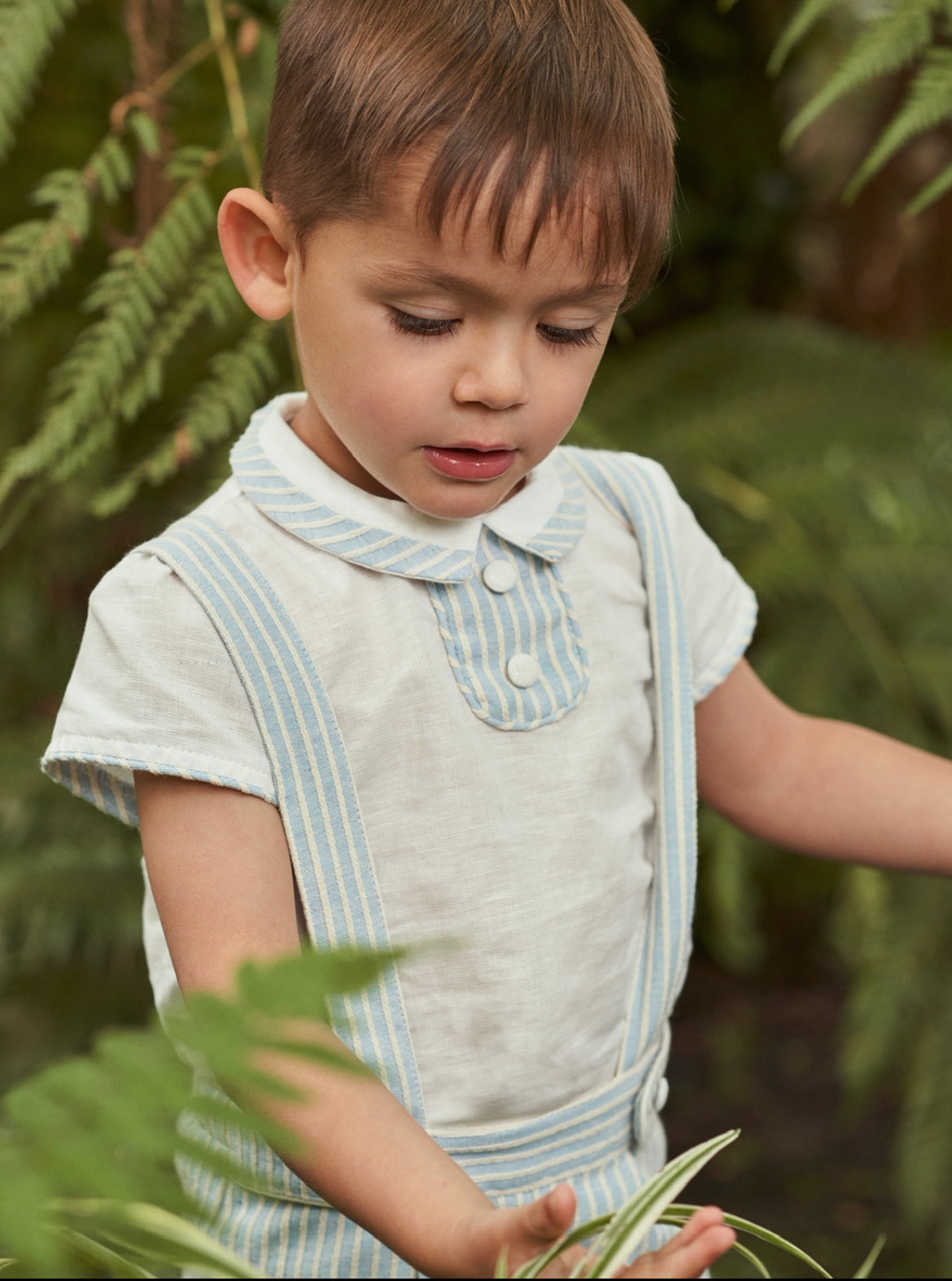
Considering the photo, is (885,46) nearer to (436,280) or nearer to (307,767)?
(436,280)

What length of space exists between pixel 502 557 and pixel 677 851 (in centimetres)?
20

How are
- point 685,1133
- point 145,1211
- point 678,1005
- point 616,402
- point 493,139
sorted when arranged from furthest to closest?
point 678,1005 → point 685,1133 → point 616,402 → point 493,139 → point 145,1211

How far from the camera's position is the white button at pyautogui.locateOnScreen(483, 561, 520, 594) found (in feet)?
2.62

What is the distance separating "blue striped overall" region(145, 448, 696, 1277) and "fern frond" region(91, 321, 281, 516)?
33cm

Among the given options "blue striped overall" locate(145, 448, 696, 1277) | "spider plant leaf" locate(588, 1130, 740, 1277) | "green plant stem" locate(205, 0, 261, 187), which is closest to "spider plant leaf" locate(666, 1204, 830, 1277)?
"spider plant leaf" locate(588, 1130, 740, 1277)

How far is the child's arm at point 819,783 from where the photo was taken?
885 mm

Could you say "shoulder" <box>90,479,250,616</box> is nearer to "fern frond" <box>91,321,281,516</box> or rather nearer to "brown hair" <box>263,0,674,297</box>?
"brown hair" <box>263,0,674,297</box>

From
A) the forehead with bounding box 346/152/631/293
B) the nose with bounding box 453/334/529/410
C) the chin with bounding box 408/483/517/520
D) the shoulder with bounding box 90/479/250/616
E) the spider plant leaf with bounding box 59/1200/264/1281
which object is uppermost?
the forehead with bounding box 346/152/631/293

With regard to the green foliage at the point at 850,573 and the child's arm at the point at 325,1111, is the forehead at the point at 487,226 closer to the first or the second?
the child's arm at the point at 325,1111

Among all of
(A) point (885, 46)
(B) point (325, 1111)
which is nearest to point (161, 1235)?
(B) point (325, 1111)

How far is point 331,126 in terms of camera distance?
704mm

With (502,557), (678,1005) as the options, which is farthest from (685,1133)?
(502,557)

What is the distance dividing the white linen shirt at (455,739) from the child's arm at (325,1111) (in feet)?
0.09

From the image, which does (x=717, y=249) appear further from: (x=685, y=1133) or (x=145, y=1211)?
(x=145, y=1211)
